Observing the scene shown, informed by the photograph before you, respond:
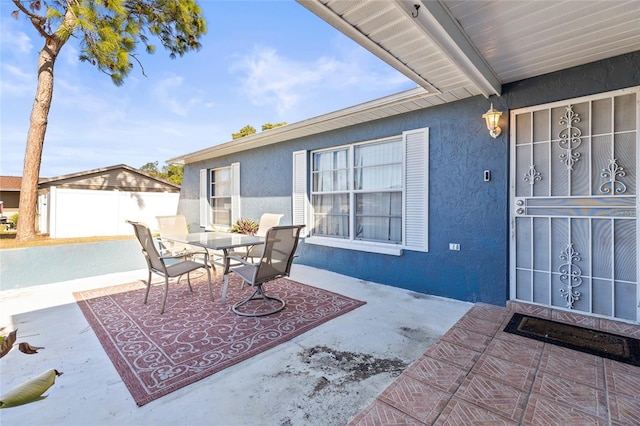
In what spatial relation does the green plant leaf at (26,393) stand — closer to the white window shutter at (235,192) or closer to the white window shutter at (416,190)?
the white window shutter at (416,190)

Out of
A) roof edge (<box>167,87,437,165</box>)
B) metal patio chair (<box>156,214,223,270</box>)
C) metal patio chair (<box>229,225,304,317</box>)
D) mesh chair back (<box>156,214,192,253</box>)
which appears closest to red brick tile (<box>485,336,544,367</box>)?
metal patio chair (<box>229,225,304,317</box>)

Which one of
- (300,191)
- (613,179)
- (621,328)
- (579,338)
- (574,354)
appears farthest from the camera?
(300,191)

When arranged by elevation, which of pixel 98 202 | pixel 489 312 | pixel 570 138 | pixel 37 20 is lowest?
pixel 489 312

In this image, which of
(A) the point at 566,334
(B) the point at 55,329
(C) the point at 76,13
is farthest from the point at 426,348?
(C) the point at 76,13

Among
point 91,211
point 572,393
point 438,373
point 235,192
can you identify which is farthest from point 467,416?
point 91,211

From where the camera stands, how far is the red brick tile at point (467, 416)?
194 cm

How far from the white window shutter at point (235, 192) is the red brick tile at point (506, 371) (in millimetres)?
6561

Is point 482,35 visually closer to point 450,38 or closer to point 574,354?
point 450,38

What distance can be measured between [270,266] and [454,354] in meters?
2.20

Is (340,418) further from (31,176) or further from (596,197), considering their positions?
(31,176)

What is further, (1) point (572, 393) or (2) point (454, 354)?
(2) point (454, 354)

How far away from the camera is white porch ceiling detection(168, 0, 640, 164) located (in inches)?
94.6

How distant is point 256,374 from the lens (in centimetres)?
252

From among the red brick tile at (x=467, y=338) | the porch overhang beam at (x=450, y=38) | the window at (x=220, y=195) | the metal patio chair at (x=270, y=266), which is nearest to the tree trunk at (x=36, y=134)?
the window at (x=220, y=195)
